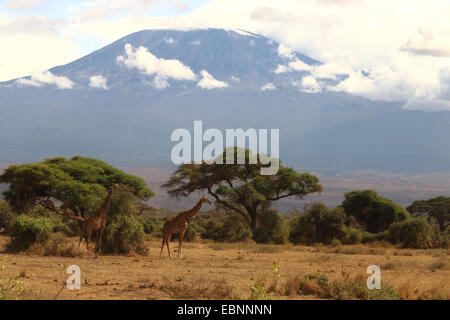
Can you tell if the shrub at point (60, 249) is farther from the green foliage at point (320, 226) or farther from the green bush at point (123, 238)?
the green foliage at point (320, 226)

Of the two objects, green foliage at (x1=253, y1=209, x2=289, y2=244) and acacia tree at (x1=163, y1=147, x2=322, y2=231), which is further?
acacia tree at (x1=163, y1=147, x2=322, y2=231)

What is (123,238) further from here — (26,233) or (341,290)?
(341,290)

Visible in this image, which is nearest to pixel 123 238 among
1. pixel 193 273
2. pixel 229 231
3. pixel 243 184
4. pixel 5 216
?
pixel 193 273

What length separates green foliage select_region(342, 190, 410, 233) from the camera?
134 feet

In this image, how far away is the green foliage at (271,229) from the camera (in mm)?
30938

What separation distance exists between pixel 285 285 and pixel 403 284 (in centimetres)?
250

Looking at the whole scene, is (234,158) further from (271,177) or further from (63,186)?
(63,186)

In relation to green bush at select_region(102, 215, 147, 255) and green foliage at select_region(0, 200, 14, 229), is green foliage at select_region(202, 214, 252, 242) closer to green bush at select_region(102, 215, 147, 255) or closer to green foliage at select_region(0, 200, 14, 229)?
green foliage at select_region(0, 200, 14, 229)

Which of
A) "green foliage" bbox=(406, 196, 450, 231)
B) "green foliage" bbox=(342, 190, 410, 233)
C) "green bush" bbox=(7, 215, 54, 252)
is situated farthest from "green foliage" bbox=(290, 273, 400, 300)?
"green foliage" bbox=(406, 196, 450, 231)

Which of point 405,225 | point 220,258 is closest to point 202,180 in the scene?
point 405,225

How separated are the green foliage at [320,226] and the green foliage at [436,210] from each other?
2315 cm

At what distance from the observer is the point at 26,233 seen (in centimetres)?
1964

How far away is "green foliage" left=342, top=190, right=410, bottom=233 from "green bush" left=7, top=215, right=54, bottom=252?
26.9 metres
